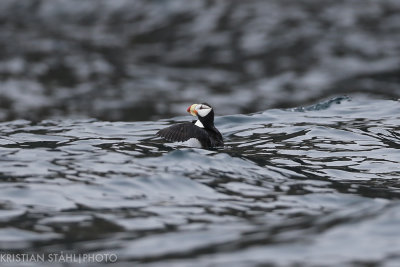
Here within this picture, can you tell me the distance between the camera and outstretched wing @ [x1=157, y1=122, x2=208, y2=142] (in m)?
10.1

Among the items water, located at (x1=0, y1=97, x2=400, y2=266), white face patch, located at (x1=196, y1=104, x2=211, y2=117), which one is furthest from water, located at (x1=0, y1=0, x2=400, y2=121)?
water, located at (x1=0, y1=97, x2=400, y2=266)

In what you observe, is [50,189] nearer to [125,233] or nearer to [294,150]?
[125,233]

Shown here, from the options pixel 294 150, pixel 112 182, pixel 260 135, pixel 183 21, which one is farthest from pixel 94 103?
pixel 112 182

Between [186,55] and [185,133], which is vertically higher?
[186,55]

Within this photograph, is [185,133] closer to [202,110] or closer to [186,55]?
[202,110]

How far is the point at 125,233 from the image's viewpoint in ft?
21.9

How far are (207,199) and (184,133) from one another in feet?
8.56

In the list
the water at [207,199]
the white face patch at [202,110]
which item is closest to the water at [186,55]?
the white face patch at [202,110]

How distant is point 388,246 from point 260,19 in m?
19.5

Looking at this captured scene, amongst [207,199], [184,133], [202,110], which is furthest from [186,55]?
[207,199]

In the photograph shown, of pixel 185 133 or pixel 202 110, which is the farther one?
pixel 202 110

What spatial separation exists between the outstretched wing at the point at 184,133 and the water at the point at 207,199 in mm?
275

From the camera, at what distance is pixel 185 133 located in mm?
10180

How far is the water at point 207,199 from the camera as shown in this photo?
6.19 metres
